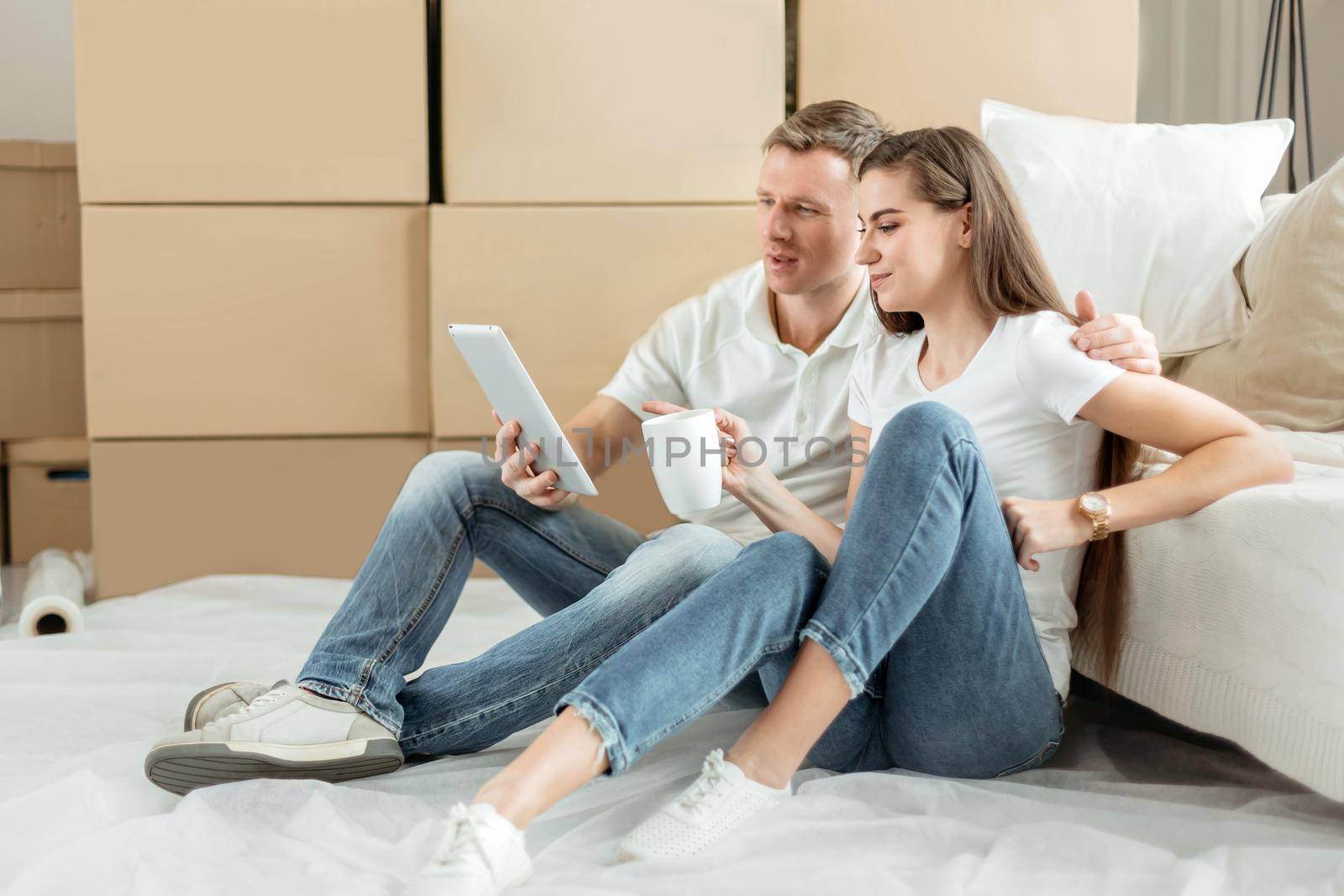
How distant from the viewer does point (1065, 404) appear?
1.06m

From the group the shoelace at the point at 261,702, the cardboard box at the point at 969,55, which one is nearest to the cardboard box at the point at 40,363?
the shoelace at the point at 261,702

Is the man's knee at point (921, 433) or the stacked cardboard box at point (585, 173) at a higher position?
the stacked cardboard box at point (585, 173)

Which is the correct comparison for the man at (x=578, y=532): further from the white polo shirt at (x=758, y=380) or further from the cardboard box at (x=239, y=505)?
the cardboard box at (x=239, y=505)

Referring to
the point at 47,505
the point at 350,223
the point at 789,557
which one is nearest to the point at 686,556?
the point at 789,557

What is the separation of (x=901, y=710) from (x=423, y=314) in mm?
1210

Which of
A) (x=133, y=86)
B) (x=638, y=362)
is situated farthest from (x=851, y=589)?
(x=133, y=86)

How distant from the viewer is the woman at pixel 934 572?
3.12ft

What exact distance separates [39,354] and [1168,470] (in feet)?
6.83

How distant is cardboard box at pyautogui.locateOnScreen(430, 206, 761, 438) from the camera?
6.34 ft

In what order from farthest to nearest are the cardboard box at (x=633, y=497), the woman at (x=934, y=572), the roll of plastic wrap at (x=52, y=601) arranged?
the cardboard box at (x=633, y=497) < the roll of plastic wrap at (x=52, y=601) < the woman at (x=934, y=572)

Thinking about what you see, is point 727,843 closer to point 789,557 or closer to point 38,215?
point 789,557

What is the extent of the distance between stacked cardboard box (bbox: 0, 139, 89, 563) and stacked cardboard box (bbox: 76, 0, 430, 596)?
359mm

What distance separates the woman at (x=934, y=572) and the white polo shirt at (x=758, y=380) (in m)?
0.21

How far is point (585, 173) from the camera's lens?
6.33 ft
